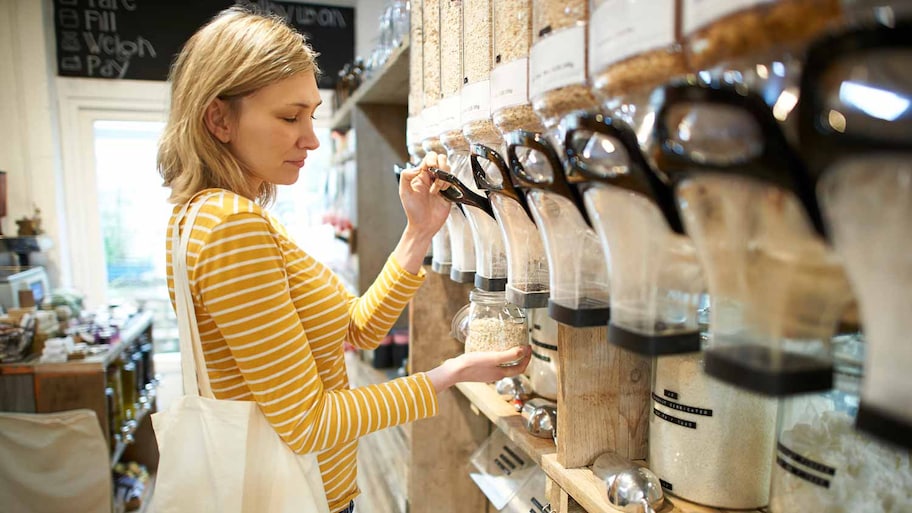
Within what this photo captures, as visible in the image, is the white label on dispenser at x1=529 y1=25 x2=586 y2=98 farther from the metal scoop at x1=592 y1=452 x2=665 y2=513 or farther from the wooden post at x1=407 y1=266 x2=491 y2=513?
the wooden post at x1=407 y1=266 x2=491 y2=513

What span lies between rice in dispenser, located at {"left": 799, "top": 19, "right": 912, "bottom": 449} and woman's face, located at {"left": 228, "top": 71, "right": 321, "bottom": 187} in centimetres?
81

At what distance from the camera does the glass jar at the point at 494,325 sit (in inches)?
38.1

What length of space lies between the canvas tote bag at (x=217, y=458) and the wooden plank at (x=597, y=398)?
1.46 feet

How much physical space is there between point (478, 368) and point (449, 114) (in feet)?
1.41

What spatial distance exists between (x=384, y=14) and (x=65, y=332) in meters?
2.01

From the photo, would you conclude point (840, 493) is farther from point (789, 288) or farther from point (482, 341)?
point (482, 341)

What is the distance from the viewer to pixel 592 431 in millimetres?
791

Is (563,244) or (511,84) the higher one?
(511,84)

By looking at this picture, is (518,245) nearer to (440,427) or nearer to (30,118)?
(440,427)

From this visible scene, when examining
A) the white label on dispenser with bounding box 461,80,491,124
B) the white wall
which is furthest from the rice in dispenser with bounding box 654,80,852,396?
the white wall

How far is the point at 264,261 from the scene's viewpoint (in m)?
0.81

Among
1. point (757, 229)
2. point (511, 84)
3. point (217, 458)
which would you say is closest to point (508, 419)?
A: point (217, 458)

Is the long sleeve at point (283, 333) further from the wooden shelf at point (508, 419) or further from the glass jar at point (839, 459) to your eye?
the glass jar at point (839, 459)

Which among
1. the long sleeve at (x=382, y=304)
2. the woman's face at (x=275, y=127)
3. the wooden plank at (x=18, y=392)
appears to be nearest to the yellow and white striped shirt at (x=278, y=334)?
the woman's face at (x=275, y=127)
